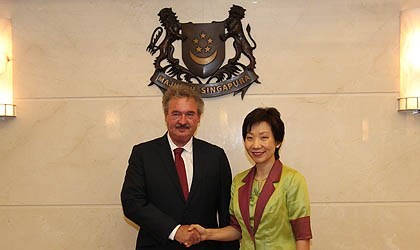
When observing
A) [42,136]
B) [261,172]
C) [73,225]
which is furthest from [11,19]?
[261,172]

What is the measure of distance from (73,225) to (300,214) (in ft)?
4.44

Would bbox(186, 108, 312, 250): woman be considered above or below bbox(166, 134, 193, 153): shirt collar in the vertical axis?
below

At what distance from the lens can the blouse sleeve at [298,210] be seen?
1728mm

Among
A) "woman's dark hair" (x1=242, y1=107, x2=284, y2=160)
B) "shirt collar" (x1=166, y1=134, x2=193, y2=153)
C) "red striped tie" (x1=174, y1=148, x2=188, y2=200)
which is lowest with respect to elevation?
"red striped tie" (x1=174, y1=148, x2=188, y2=200)

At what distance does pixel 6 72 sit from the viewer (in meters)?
2.47

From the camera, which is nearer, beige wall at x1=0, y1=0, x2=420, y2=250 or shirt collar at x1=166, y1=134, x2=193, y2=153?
shirt collar at x1=166, y1=134, x2=193, y2=153

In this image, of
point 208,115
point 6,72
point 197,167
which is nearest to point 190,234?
point 197,167

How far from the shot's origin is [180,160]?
2.07m

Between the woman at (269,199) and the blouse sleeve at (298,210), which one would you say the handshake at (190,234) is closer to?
the woman at (269,199)

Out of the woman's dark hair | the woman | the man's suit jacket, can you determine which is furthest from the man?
the woman's dark hair

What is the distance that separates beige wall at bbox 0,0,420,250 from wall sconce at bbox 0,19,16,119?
37 millimetres

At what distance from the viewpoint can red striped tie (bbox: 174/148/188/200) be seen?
6.61 feet

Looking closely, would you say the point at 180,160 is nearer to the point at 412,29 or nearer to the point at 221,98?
the point at 221,98

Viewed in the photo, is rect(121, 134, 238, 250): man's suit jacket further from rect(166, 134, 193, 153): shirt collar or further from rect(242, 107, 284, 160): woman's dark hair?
rect(242, 107, 284, 160): woman's dark hair
